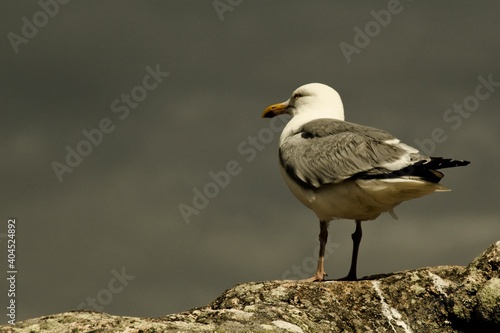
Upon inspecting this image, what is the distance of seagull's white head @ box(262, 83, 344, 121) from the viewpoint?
10.8 m

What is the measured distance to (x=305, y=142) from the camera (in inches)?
380

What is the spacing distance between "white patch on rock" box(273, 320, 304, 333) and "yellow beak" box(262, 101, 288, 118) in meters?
6.17

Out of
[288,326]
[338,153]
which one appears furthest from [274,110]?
[288,326]

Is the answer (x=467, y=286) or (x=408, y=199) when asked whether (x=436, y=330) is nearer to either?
(x=467, y=286)

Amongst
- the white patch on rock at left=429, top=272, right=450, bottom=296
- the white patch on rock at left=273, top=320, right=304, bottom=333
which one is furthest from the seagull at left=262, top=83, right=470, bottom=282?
the white patch on rock at left=273, top=320, right=304, bottom=333

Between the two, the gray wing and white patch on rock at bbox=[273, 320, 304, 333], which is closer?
white patch on rock at bbox=[273, 320, 304, 333]

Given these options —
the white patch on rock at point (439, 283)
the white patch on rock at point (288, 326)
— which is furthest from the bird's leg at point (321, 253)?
the white patch on rock at point (288, 326)

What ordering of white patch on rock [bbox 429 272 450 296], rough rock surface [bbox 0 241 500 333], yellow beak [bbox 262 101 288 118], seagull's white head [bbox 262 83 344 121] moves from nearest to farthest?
rough rock surface [bbox 0 241 500 333] → white patch on rock [bbox 429 272 450 296] → seagull's white head [bbox 262 83 344 121] → yellow beak [bbox 262 101 288 118]

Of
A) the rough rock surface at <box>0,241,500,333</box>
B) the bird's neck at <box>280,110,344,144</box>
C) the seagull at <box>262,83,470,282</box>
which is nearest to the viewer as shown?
the rough rock surface at <box>0,241,500,333</box>

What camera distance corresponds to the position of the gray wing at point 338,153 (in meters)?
8.62

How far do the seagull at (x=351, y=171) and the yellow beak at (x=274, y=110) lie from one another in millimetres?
1339

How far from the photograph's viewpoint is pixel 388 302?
704cm

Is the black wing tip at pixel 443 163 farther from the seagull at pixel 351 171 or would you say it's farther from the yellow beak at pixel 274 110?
the yellow beak at pixel 274 110

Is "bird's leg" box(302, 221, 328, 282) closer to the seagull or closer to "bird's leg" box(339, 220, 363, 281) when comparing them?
the seagull
